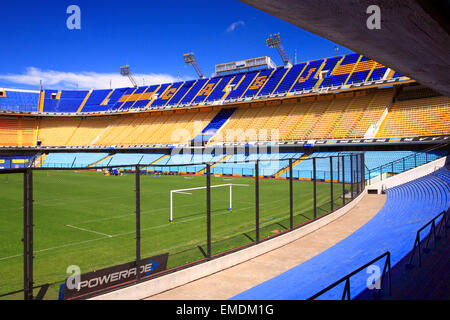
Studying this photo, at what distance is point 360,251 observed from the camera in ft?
31.7

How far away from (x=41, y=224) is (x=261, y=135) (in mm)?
33100

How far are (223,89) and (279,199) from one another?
3820 centimetres

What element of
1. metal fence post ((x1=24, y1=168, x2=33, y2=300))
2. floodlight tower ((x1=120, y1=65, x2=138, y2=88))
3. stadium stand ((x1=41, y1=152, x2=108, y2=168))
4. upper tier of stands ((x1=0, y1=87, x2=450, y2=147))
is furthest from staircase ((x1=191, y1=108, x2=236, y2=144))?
metal fence post ((x1=24, y1=168, x2=33, y2=300))

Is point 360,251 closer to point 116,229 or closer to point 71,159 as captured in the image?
point 116,229

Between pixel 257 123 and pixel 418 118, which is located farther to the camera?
pixel 257 123

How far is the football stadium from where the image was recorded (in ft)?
17.3

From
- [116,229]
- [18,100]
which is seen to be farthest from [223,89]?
[116,229]

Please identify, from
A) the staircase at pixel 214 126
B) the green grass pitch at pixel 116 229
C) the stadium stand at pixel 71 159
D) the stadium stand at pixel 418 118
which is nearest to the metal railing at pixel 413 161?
the stadium stand at pixel 418 118

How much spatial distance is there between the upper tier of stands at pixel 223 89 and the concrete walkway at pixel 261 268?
30.3m

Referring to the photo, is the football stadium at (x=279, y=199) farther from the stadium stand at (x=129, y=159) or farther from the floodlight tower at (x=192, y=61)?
the floodlight tower at (x=192, y=61)

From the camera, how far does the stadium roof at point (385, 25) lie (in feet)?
9.75

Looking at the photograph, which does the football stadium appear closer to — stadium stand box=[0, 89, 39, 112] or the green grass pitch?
the green grass pitch

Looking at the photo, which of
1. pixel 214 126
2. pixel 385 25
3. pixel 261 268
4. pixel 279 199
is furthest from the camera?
pixel 214 126

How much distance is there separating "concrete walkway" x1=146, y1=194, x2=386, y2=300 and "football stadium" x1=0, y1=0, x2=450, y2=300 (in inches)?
2.2
